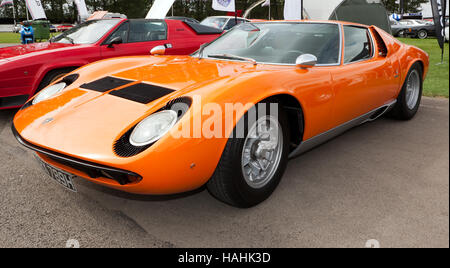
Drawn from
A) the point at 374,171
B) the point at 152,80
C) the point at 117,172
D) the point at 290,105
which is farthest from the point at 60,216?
the point at 374,171

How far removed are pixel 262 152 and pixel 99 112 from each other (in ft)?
3.28

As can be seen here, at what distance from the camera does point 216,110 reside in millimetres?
1735

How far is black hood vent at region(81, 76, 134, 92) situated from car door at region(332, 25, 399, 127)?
1.51 metres

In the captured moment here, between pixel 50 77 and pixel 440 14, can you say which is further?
pixel 440 14

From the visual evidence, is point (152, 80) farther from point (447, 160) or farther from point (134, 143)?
point (447, 160)

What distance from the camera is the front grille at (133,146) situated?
63.2 inches

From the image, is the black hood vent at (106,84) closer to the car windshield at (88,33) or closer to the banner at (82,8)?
the car windshield at (88,33)

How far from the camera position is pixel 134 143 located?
1.64 m

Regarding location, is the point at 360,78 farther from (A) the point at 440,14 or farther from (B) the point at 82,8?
(B) the point at 82,8

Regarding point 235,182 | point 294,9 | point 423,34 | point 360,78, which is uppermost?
point 294,9

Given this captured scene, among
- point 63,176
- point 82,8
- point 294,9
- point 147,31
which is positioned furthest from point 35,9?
point 63,176

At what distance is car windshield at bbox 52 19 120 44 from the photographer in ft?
15.7

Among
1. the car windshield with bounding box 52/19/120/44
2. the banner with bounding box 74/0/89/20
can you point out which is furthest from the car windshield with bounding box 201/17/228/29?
the car windshield with bounding box 52/19/120/44

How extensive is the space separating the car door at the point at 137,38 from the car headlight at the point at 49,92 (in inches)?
86.1
